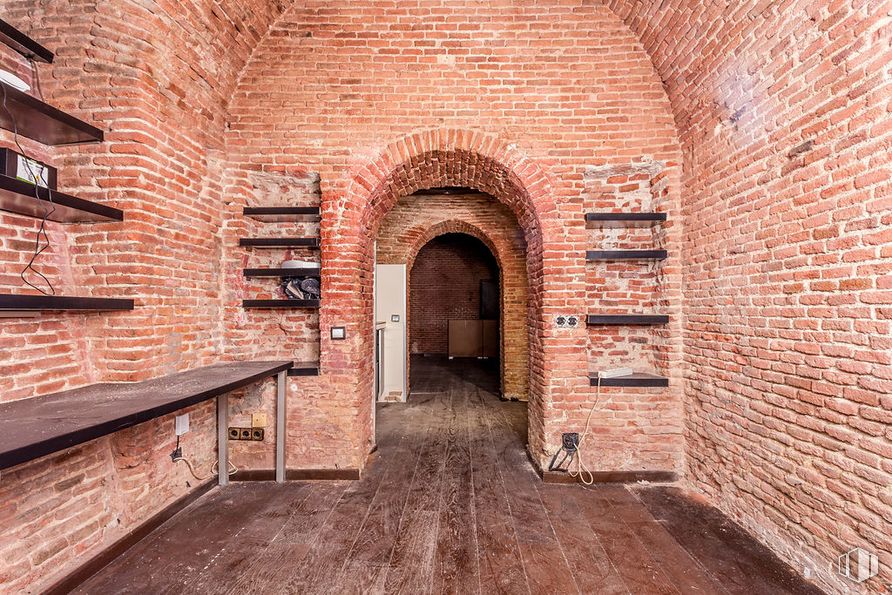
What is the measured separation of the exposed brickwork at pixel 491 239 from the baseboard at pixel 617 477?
2.35 meters

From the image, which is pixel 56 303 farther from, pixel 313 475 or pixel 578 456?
pixel 578 456

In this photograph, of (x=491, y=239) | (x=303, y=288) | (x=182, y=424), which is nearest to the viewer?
(x=182, y=424)

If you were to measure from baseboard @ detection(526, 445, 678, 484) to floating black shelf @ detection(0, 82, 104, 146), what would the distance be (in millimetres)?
3805

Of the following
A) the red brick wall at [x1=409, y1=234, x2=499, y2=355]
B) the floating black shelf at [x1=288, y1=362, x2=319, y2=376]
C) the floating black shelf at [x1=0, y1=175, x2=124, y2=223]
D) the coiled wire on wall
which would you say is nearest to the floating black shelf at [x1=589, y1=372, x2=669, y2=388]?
the coiled wire on wall

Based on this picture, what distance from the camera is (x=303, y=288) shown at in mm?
3088

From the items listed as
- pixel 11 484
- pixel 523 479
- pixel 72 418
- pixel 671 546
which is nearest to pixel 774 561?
pixel 671 546

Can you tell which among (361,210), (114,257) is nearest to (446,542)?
(361,210)

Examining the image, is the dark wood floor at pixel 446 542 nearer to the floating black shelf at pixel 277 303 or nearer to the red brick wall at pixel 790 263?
the red brick wall at pixel 790 263

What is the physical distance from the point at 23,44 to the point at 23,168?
0.75 metres

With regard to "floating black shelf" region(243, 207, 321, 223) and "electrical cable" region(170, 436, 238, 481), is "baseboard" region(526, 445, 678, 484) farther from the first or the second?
"floating black shelf" region(243, 207, 321, 223)

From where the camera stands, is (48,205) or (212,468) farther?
(212,468)

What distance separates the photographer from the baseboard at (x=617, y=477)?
2887 mm

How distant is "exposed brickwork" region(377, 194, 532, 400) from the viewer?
17.2ft

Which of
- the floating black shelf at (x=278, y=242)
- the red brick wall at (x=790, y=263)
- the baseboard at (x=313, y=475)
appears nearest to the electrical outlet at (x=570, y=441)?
the red brick wall at (x=790, y=263)
